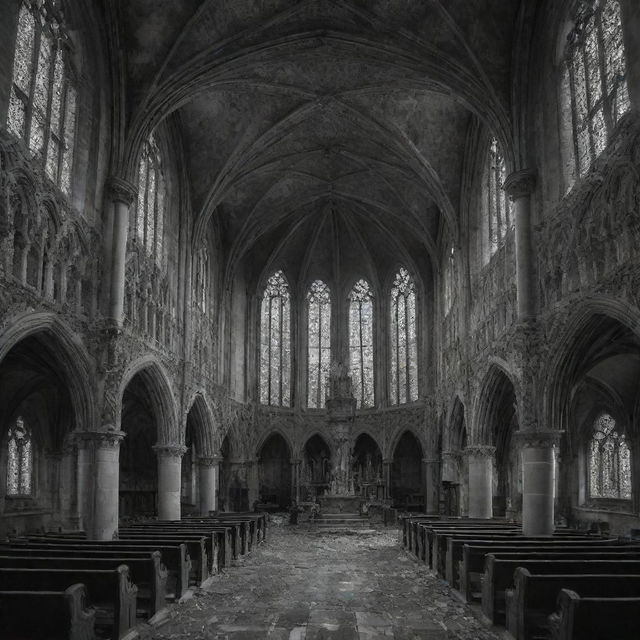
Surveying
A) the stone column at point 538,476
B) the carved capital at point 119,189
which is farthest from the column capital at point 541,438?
the carved capital at point 119,189

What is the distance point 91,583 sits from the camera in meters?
10.2

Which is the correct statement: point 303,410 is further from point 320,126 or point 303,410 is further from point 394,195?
point 320,126

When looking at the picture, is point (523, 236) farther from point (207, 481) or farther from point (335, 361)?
point (335, 361)

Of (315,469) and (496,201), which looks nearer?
(496,201)

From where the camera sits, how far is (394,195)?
39781 millimetres

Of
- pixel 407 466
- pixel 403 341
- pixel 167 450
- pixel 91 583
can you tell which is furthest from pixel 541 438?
pixel 407 466

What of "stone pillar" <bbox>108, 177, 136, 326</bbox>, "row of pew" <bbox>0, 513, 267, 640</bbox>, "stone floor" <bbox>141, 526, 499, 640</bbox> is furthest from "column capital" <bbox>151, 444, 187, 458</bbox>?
"row of pew" <bbox>0, 513, 267, 640</bbox>

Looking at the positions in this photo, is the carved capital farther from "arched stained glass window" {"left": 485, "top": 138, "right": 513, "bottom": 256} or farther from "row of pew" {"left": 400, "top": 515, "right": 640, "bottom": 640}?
"row of pew" {"left": 400, "top": 515, "right": 640, "bottom": 640}

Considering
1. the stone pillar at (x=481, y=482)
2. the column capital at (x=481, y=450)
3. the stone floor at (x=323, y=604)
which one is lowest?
the stone floor at (x=323, y=604)

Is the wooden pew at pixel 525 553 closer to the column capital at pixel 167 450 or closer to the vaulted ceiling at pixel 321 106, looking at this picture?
the vaulted ceiling at pixel 321 106

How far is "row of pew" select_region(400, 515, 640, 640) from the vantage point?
8250 millimetres

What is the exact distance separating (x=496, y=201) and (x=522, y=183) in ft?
18.9

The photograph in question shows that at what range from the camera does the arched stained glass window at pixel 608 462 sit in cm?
3064

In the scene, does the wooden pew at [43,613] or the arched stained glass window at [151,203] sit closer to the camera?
the wooden pew at [43,613]
